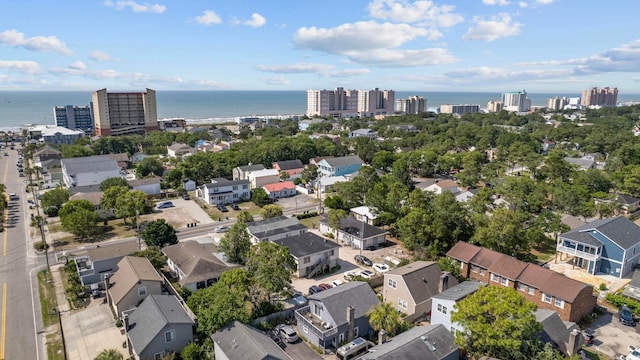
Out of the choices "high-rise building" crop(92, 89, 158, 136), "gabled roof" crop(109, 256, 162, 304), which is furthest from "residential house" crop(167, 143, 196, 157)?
"gabled roof" crop(109, 256, 162, 304)

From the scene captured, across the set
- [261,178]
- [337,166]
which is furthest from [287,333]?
[337,166]

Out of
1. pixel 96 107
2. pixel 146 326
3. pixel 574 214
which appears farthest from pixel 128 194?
pixel 96 107

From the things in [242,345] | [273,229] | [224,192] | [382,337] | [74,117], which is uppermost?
[74,117]

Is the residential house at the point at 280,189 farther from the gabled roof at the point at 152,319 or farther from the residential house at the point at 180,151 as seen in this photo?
the residential house at the point at 180,151

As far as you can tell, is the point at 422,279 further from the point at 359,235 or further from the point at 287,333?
the point at 359,235

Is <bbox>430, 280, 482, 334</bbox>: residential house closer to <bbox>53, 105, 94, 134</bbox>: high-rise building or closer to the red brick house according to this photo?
the red brick house

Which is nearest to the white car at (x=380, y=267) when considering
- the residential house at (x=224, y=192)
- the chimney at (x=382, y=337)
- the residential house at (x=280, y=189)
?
the chimney at (x=382, y=337)
